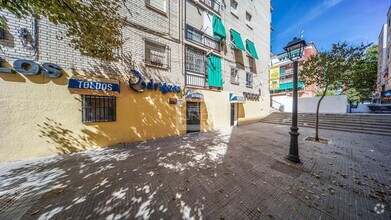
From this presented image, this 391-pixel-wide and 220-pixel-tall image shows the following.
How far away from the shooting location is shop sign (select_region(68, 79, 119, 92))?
5129 mm

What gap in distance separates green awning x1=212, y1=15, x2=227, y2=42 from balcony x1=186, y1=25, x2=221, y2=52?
0.44 meters

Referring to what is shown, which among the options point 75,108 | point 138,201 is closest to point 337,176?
point 138,201

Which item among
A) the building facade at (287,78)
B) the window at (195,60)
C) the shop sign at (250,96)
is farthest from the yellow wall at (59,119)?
the building facade at (287,78)

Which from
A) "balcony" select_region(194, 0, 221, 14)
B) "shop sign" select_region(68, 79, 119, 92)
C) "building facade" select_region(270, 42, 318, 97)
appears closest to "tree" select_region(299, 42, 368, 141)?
"balcony" select_region(194, 0, 221, 14)

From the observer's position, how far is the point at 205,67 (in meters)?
9.83

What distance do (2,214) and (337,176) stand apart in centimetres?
761

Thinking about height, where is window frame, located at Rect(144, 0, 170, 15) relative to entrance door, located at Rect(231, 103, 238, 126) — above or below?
above

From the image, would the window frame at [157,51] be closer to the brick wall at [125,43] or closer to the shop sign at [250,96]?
the brick wall at [125,43]

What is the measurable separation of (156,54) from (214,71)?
4493mm

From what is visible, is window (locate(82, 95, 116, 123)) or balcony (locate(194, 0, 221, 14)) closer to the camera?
window (locate(82, 95, 116, 123))

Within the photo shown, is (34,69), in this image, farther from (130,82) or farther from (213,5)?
(213,5)

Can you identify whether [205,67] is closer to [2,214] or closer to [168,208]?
[168,208]

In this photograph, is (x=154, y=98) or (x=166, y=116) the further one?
(x=166, y=116)

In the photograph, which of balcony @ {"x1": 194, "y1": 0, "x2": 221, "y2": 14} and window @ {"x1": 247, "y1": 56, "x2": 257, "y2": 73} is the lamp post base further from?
window @ {"x1": 247, "y1": 56, "x2": 257, "y2": 73}
